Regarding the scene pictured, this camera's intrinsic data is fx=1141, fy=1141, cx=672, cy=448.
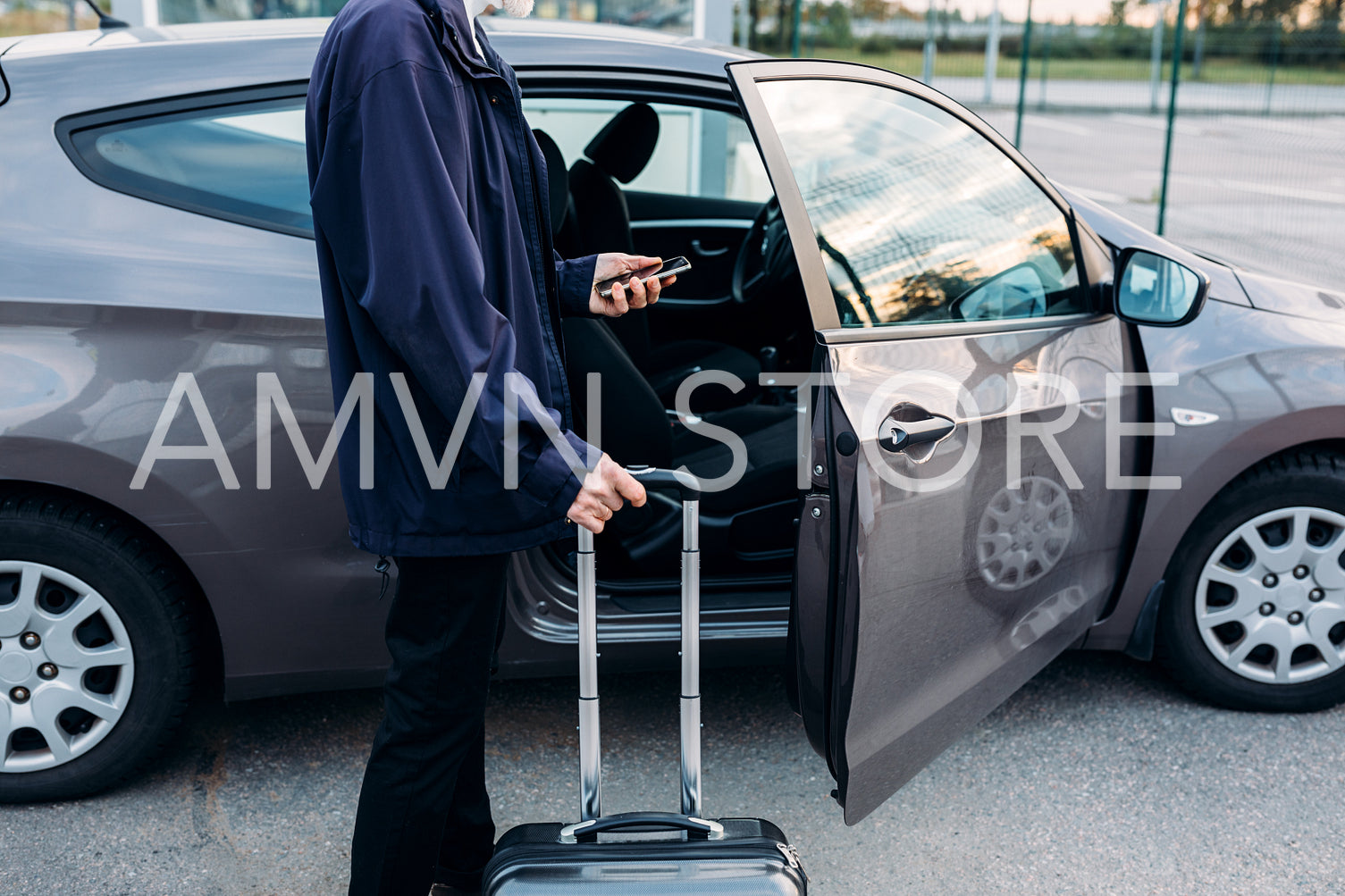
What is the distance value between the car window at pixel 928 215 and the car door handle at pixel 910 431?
0.35m

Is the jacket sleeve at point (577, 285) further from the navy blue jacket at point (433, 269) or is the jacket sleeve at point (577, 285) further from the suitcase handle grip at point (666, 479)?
the suitcase handle grip at point (666, 479)

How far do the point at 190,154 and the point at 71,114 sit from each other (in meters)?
0.22

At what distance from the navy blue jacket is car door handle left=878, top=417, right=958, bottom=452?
1.75 feet

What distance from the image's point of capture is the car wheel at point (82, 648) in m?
2.14

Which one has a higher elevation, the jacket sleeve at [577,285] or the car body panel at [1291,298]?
the jacket sleeve at [577,285]

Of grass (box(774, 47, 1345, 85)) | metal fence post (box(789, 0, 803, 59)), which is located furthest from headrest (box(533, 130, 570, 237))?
metal fence post (box(789, 0, 803, 59))

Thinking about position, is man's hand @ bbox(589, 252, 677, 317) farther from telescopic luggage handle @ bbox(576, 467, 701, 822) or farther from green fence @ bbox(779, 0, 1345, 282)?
green fence @ bbox(779, 0, 1345, 282)

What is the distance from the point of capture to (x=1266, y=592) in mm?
2629

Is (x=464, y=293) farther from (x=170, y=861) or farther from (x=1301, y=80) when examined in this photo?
(x=1301, y=80)

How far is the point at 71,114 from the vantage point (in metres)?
2.16

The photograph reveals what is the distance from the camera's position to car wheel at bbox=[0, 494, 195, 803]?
84.3 inches

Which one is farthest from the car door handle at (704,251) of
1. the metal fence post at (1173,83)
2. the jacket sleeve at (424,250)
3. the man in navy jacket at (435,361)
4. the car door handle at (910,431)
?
the metal fence post at (1173,83)

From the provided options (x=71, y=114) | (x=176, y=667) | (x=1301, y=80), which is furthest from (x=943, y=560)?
(x=1301, y=80)

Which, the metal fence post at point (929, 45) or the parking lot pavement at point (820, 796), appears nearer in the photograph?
the parking lot pavement at point (820, 796)
